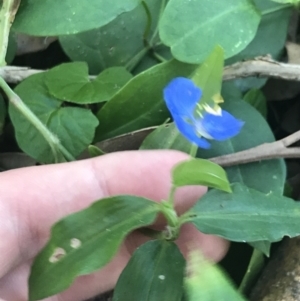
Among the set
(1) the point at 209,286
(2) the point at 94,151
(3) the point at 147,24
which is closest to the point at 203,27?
(3) the point at 147,24

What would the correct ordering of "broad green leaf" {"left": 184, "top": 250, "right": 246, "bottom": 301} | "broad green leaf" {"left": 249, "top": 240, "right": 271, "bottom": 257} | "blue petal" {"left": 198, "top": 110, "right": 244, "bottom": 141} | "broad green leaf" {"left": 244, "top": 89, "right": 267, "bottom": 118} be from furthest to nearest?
"broad green leaf" {"left": 244, "top": 89, "right": 267, "bottom": 118}, "broad green leaf" {"left": 249, "top": 240, "right": 271, "bottom": 257}, "blue petal" {"left": 198, "top": 110, "right": 244, "bottom": 141}, "broad green leaf" {"left": 184, "top": 250, "right": 246, "bottom": 301}

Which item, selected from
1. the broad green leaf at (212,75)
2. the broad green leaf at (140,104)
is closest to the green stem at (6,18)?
the broad green leaf at (140,104)

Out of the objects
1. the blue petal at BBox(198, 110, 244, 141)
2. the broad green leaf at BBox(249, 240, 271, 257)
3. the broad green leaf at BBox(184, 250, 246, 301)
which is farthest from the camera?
the broad green leaf at BBox(249, 240, 271, 257)

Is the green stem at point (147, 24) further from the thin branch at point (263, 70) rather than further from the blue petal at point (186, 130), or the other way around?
the blue petal at point (186, 130)

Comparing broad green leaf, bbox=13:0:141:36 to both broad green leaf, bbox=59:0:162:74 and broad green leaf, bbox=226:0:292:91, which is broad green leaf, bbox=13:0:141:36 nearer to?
broad green leaf, bbox=59:0:162:74

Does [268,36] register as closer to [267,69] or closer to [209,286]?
[267,69]

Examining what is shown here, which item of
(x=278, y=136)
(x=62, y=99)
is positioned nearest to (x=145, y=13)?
(x=62, y=99)

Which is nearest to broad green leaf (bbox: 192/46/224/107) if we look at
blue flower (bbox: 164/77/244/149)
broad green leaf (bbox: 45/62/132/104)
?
blue flower (bbox: 164/77/244/149)

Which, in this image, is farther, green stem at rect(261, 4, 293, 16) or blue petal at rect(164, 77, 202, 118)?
green stem at rect(261, 4, 293, 16)
